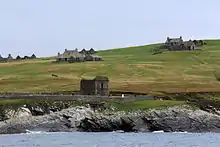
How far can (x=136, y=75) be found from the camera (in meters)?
150

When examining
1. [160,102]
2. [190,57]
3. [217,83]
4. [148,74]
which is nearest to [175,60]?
[190,57]

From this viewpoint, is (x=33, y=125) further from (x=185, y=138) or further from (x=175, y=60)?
(x=175, y=60)

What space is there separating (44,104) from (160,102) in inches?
707

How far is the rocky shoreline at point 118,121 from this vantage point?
286ft

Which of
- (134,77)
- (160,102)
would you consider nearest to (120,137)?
(160,102)

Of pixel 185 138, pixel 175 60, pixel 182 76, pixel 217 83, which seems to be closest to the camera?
pixel 185 138

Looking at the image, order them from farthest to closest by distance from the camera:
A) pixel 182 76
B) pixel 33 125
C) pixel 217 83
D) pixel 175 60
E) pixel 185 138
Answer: pixel 175 60, pixel 182 76, pixel 217 83, pixel 33 125, pixel 185 138

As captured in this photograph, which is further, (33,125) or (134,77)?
(134,77)

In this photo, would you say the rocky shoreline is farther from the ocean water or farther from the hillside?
the hillside

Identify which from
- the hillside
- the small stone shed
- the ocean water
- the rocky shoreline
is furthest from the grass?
the hillside

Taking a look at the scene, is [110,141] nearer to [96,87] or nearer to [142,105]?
[142,105]

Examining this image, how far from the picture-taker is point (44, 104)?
298ft

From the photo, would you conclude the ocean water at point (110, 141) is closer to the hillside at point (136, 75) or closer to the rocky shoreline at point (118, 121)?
the rocky shoreline at point (118, 121)

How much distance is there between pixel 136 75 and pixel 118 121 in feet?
202
